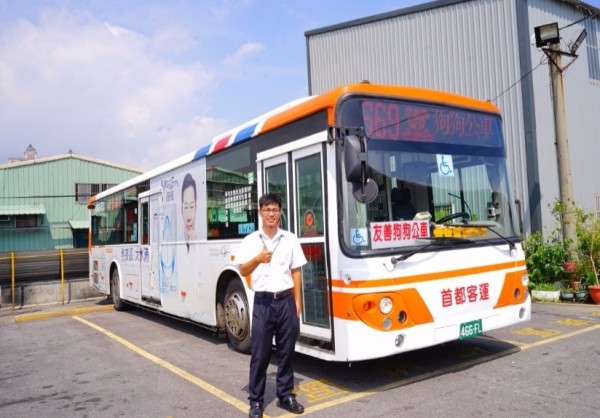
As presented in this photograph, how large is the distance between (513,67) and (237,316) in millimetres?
10119

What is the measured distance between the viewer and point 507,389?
4.79 meters

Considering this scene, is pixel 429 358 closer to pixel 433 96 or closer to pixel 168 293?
pixel 433 96

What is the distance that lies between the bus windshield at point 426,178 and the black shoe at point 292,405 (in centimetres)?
143

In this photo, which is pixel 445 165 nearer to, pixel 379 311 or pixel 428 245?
pixel 428 245

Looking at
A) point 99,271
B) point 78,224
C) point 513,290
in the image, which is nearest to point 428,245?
point 513,290

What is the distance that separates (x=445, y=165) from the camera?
5.41 m

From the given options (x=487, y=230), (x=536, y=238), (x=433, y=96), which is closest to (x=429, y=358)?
(x=487, y=230)

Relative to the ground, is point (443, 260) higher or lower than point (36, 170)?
lower

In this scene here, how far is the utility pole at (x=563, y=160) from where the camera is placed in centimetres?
1088

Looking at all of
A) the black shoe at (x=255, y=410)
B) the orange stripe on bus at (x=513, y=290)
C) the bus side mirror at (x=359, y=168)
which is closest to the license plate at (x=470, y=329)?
the orange stripe on bus at (x=513, y=290)

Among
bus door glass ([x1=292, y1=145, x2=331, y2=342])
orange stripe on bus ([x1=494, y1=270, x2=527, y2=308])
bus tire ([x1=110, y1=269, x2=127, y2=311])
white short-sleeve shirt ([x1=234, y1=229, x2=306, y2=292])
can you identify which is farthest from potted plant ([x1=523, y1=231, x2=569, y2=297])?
bus tire ([x1=110, y1=269, x2=127, y2=311])

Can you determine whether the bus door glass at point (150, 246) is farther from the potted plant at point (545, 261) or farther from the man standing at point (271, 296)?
the potted plant at point (545, 261)

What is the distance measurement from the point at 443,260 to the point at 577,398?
1638mm

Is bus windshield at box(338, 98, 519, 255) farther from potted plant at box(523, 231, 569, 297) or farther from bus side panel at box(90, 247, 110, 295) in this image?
bus side panel at box(90, 247, 110, 295)
